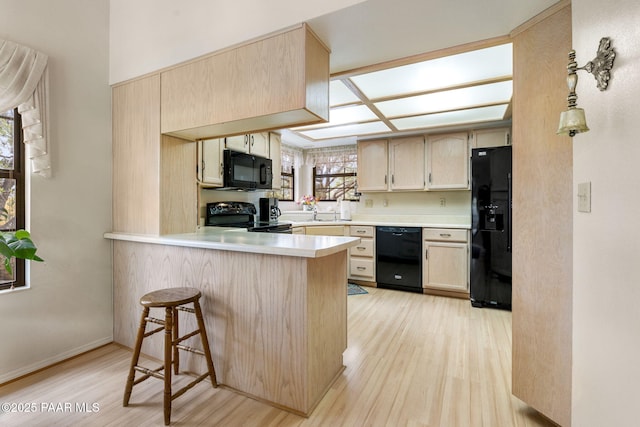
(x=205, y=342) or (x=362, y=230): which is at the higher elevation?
(x=362, y=230)

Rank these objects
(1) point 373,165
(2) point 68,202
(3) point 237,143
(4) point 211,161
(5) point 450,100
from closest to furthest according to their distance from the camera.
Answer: (2) point 68,202 < (5) point 450,100 < (4) point 211,161 < (3) point 237,143 < (1) point 373,165

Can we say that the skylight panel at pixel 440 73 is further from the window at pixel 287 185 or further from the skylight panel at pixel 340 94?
the window at pixel 287 185

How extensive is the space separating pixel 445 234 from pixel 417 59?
2386mm

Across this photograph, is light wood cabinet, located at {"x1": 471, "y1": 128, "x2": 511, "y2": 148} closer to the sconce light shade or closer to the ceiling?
the ceiling

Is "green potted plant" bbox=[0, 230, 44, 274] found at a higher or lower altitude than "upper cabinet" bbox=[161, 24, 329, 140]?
lower

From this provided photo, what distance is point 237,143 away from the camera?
3.39 meters

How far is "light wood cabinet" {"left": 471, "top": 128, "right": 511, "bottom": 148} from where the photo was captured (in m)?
3.73

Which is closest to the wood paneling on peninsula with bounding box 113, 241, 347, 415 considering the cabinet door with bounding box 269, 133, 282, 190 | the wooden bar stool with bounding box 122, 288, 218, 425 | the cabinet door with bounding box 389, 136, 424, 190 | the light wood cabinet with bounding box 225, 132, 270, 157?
the wooden bar stool with bounding box 122, 288, 218, 425

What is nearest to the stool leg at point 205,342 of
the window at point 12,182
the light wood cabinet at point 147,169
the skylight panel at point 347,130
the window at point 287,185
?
the light wood cabinet at point 147,169

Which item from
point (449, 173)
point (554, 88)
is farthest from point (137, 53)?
point (449, 173)

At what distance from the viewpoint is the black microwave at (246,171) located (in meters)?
3.14

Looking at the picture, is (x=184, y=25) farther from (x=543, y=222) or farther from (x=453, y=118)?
(x=453, y=118)

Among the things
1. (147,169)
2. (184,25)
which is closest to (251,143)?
(147,169)

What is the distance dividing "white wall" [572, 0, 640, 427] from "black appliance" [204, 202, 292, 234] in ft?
8.92
